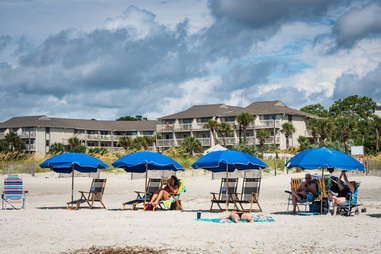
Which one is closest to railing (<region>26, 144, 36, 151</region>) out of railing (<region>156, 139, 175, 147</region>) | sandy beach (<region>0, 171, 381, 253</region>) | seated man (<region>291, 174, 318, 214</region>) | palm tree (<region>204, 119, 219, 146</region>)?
railing (<region>156, 139, 175, 147</region>)

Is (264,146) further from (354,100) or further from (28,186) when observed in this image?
(28,186)

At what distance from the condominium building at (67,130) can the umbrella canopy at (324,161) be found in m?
65.4

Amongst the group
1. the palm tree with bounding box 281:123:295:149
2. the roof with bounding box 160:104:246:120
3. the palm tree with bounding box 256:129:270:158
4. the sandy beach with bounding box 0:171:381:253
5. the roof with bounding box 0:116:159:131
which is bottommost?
the sandy beach with bounding box 0:171:381:253

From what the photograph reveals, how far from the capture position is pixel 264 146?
65938 millimetres

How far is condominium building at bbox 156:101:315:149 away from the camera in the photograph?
218 ft

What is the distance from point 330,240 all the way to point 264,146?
57.8m

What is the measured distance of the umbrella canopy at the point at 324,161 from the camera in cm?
1258

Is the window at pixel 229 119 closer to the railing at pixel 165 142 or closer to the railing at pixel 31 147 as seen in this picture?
the railing at pixel 165 142

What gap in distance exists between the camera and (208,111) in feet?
239

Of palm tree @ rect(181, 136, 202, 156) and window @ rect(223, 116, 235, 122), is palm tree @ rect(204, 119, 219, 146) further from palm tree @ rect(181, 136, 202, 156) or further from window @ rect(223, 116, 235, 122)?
palm tree @ rect(181, 136, 202, 156)

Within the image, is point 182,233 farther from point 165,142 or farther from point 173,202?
point 165,142

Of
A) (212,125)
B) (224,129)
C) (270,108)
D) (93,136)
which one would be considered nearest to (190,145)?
(212,125)

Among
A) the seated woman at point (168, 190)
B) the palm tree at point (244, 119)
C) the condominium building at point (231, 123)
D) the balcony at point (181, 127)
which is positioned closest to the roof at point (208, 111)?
the condominium building at point (231, 123)

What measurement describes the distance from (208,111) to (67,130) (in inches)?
941
